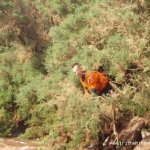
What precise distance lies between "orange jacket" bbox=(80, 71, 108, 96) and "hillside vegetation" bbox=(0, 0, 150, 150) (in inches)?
9.0

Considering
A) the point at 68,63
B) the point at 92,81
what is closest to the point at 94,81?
the point at 92,81

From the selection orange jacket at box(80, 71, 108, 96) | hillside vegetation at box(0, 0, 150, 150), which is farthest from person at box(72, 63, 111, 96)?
hillside vegetation at box(0, 0, 150, 150)

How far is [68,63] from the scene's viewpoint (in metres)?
12.6

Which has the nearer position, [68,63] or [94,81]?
[94,81]

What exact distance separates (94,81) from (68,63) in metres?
3.10

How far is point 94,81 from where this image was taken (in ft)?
31.4

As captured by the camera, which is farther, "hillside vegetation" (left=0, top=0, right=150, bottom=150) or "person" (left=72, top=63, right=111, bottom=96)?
"hillside vegetation" (left=0, top=0, right=150, bottom=150)

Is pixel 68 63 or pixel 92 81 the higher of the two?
pixel 68 63

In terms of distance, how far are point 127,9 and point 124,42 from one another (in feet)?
3.43

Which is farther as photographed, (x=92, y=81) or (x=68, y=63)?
(x=68, y=63)

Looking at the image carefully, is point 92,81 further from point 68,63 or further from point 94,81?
point 68,63

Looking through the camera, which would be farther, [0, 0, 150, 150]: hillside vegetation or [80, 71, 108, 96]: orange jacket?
[0, 0, 150, 150]: hillside vegetation

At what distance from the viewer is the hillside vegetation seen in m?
9.93

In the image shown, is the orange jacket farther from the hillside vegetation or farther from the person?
the hillside vegetation
